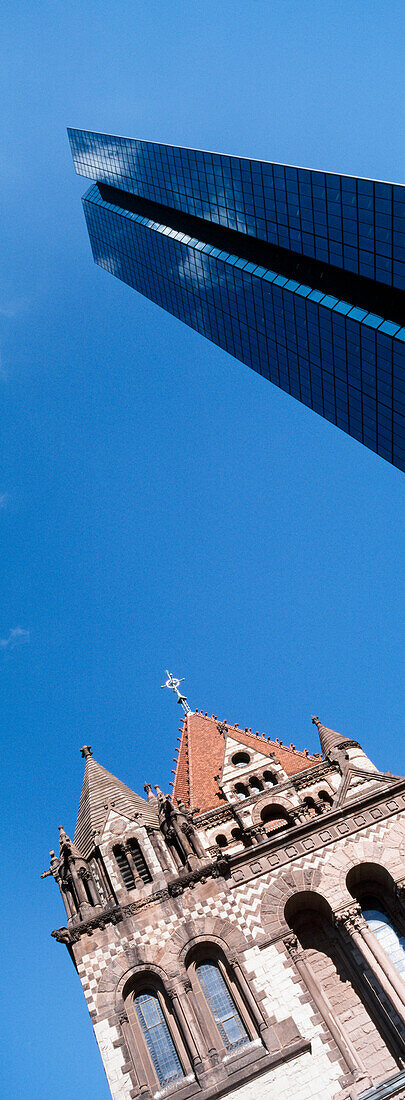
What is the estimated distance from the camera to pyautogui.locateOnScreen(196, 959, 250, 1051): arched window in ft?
73.9

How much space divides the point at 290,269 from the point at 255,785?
101ft

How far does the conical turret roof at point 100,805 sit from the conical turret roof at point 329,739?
881cm

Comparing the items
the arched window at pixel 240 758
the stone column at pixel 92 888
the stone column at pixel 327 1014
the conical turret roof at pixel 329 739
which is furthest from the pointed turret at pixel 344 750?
the stone column at pixel 92 888

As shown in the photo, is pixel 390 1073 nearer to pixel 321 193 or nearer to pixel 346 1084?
pixel 346 1084

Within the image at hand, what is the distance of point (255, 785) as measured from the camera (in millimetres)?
33969

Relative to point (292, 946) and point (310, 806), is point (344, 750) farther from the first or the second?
point (292, 946)

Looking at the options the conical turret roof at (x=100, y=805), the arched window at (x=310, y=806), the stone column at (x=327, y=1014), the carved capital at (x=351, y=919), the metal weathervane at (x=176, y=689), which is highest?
the metal weathervane at (x=176, y=689)

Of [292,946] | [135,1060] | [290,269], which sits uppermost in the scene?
[290,269]

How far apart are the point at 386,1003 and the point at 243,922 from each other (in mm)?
5061

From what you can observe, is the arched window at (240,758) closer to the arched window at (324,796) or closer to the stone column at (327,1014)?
the arched window at (324,796)

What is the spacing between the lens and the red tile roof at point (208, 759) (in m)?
34.8

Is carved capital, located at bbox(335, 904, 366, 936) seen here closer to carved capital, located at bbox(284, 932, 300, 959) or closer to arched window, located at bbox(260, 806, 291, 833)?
carved capital, located at bbox(284, 932, 300, 959)

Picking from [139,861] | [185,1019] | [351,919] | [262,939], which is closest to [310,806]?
[351,919]

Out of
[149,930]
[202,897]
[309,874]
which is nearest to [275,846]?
[309,874]
